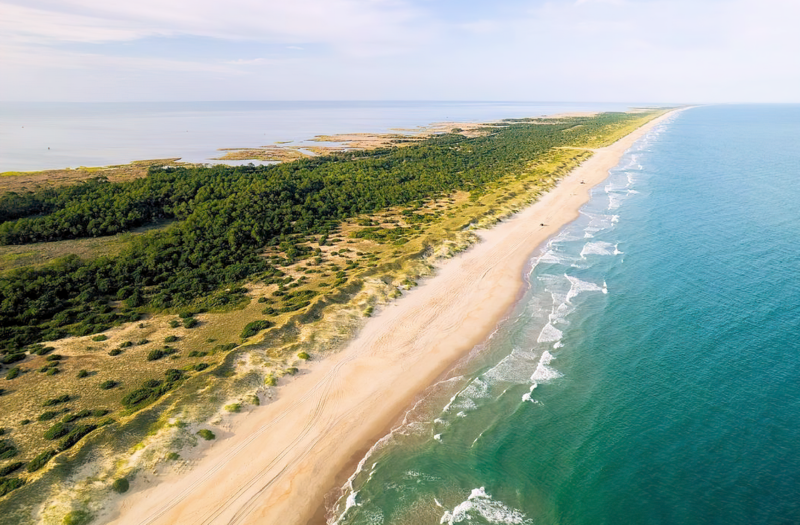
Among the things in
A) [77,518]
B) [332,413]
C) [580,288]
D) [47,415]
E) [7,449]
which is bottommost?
[332,413]

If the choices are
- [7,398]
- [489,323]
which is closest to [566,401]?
[489,323]

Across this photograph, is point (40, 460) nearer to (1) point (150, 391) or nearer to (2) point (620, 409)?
(1) point (150, 391)

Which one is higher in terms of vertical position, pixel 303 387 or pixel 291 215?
pixel 291 215

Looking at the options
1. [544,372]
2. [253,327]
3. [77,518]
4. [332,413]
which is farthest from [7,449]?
[544,372]

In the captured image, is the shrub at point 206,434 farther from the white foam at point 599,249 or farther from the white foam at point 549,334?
the white foam at point 599,249

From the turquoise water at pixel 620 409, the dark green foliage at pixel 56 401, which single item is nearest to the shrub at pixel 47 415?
the dark green foliage at pixel 56 401

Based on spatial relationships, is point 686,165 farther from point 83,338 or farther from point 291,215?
point 83,338
